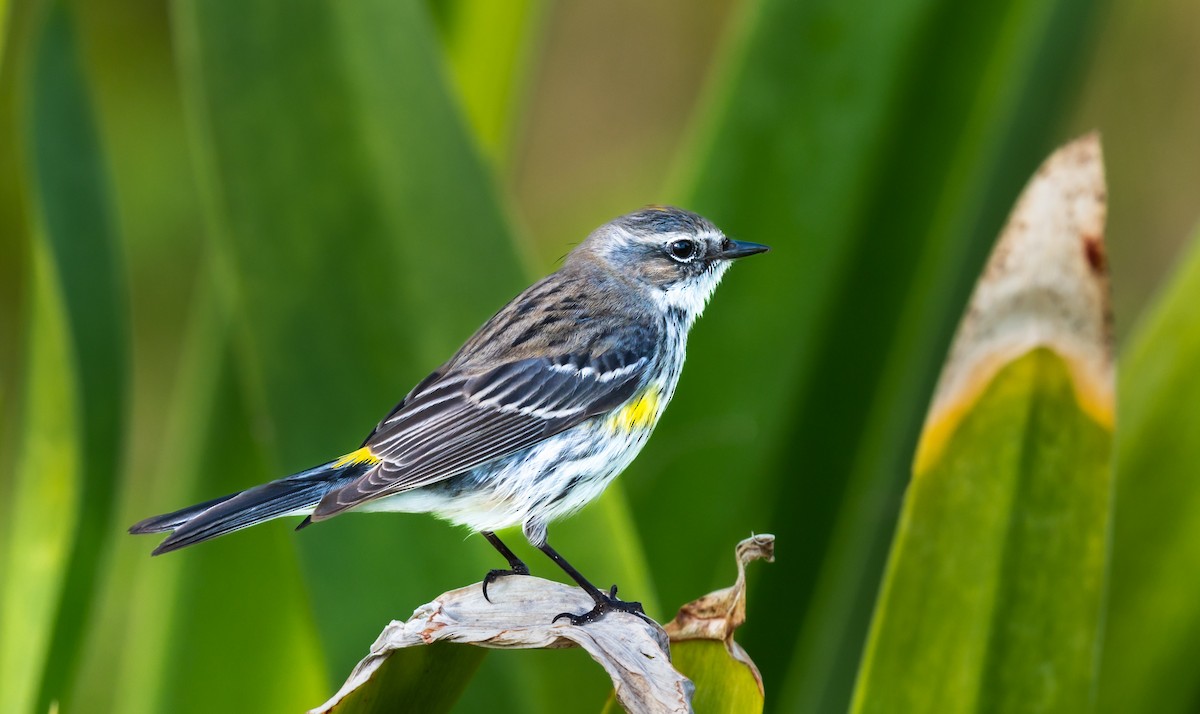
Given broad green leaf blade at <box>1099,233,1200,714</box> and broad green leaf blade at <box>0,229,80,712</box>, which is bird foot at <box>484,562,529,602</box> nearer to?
broad green leaf blade at <box>0,229,80,712</box>

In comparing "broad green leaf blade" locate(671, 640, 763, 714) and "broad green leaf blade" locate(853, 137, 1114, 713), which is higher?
"broad green leaf blade" locate(853, 137, 1114, 713)

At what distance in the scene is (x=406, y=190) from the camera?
1.73 m

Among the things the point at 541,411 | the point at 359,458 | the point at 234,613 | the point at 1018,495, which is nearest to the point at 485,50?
the point at 541,411

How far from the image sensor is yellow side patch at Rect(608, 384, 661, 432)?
1.82m

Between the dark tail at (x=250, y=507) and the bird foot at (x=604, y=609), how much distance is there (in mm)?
359

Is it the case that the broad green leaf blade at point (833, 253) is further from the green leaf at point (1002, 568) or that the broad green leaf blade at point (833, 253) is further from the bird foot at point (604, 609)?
the green leaf at point (1002, 568)

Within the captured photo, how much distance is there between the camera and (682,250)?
2.04m

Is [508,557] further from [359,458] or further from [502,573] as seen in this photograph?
[359,458]

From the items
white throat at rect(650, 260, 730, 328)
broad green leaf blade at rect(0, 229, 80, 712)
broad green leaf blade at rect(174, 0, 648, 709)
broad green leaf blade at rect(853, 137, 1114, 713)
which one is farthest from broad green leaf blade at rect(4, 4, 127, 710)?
broad green leaf blade at rect(853, 137, 1114, 713)

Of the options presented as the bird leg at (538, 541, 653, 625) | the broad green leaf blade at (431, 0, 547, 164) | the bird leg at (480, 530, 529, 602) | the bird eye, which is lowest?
the bird leg at (480, 530, 529, 602)

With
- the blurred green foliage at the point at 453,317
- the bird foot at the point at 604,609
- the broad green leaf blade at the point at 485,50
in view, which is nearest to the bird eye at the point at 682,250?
the blurred green foliage at the point at 453,317

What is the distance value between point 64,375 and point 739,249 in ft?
3.21

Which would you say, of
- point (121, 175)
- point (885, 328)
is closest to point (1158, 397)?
point (885, 328)

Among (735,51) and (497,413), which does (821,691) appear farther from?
(735,51)
